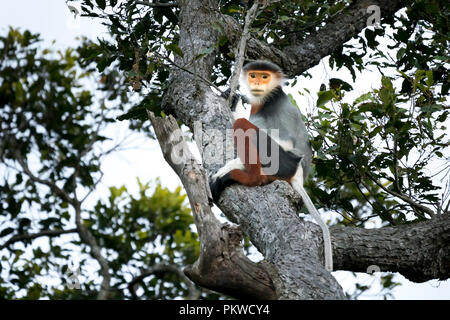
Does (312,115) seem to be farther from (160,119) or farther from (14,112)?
(14,112)

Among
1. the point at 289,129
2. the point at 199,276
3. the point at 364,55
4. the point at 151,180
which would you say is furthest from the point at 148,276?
the point at 199,276

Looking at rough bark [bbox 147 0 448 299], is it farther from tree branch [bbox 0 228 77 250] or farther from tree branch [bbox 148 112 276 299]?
tree branch [bbox 0 228 77 250]

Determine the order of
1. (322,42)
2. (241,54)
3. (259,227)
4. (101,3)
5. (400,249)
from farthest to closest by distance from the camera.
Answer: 1. (322,42)
2. (101,3)
3. (241,54)
4. (400,249)
5. (259,227)

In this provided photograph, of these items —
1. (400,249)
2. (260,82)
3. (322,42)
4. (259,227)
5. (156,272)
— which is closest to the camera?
(259,227)

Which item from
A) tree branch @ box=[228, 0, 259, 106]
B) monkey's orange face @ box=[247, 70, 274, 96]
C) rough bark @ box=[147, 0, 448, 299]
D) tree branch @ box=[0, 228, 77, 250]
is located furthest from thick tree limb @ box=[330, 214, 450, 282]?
tree branch @ box=[0, 228, 77, 250]

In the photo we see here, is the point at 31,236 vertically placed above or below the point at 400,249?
above

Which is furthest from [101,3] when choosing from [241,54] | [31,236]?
[31,236]

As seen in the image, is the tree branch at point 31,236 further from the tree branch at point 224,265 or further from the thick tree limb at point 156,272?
the tree branch at point 224,265

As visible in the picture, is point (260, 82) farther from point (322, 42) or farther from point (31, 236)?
point (31, 236)

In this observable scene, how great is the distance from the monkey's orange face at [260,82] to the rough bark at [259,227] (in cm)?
28

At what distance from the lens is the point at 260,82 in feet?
12.8

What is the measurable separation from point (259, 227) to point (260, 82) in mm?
1315

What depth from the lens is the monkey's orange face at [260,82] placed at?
3875 millimetres

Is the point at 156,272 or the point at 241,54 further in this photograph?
the point at 156,272
